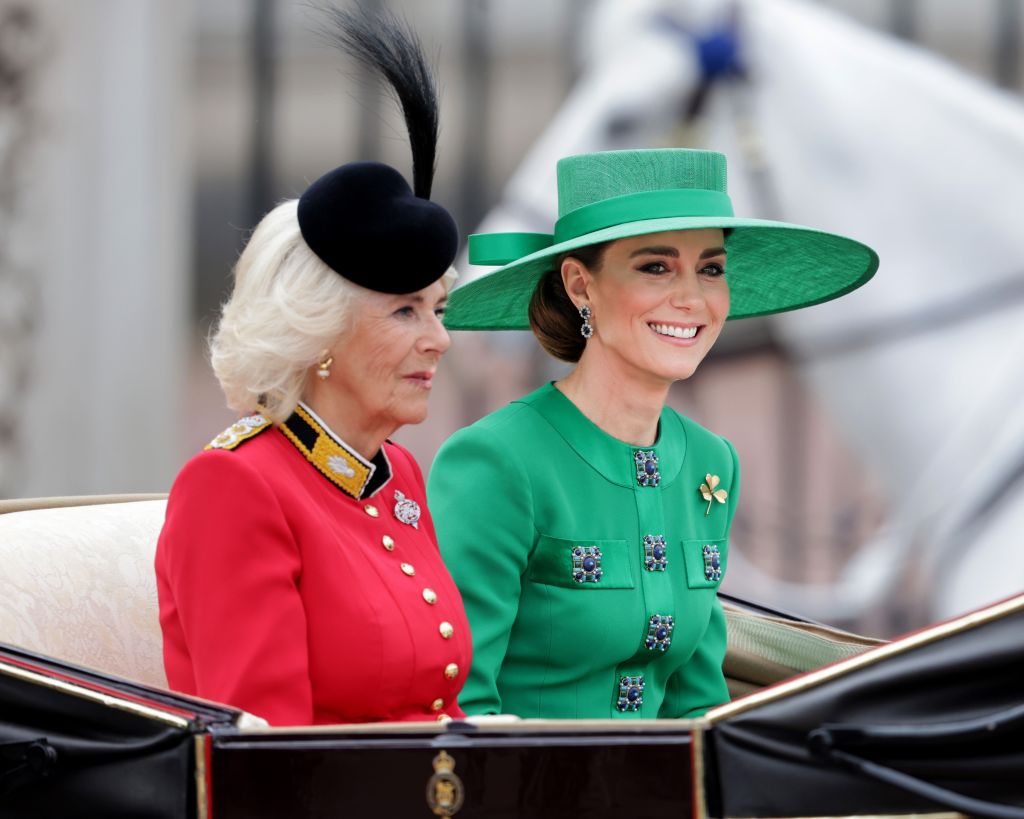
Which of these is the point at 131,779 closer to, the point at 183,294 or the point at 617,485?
the point at 617,485

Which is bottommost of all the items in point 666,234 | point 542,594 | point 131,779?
point 131,779

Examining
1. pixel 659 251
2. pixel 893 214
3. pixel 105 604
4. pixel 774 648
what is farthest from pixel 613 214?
pixel 893 214

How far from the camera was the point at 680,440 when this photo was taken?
1915 millimetres

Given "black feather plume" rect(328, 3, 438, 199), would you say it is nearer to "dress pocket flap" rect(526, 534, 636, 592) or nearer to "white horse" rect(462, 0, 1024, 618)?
"dress pocket flap" rect(526, 534, 636, 592)

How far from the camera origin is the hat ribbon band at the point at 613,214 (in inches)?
68.4

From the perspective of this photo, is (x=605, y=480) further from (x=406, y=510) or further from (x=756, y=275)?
(x=756, y=275)

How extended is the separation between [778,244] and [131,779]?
1.03m

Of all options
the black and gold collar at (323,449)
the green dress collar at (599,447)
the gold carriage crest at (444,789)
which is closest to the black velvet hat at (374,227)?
the black and gold collar at (323,449)

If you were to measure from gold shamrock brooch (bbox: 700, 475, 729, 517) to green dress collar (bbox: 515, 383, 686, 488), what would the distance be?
47 mm

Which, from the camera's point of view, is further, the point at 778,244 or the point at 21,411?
the point at 21,411

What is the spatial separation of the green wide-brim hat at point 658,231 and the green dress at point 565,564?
17 cm

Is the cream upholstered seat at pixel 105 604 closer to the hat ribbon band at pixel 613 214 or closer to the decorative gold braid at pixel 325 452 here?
the decorative gold braid at pixel 325 452

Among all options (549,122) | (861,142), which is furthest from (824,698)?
(549,122)

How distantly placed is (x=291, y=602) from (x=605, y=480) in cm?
52
